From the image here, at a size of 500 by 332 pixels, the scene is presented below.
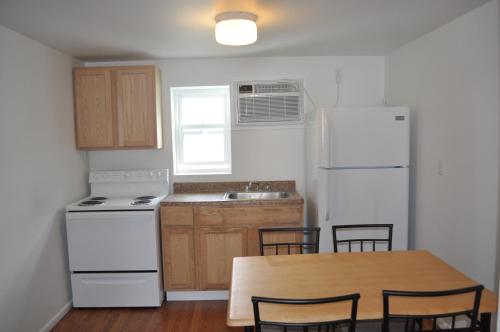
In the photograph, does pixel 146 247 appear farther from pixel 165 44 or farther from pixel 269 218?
pixel 165 44

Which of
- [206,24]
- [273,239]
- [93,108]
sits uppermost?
[206,24]

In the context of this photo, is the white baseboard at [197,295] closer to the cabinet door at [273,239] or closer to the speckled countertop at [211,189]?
the cabinet door at [273,239]

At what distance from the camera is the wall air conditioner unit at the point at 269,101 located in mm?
3381

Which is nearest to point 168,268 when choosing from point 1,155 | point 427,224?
point 1,155

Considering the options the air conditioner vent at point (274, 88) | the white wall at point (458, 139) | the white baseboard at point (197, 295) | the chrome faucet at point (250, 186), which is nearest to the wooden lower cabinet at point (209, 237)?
the white baseboard at point (197, 295)

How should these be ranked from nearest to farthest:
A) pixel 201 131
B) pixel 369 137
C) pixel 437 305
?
pixel 437 305 → pixel 369 137 → pixel 201 131

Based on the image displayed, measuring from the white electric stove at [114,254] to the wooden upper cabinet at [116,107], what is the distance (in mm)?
600

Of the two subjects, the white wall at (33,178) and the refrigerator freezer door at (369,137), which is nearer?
the white wall at (33,178)

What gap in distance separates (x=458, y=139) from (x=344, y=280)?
1.32 metres

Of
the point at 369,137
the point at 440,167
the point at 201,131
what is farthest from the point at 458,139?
the point at 201,131

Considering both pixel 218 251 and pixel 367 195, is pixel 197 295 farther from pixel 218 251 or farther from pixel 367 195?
pixel 367 195

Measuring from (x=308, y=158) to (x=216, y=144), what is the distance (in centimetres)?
98

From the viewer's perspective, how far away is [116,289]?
9.47 ft

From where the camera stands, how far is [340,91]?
134 inches
